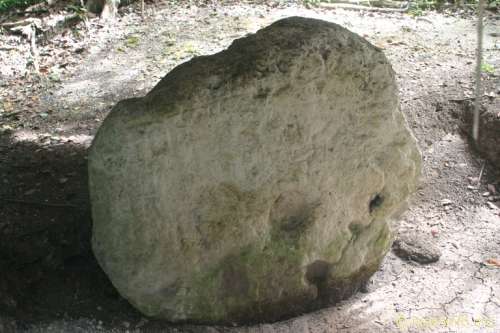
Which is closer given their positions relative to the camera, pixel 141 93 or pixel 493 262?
pixel 493 262

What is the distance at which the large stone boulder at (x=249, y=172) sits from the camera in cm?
257

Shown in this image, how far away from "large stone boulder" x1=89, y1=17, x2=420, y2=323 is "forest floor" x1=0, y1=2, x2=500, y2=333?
0.27 metres

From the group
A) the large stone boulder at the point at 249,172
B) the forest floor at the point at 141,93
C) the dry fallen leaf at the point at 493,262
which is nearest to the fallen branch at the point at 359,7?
the forest floor at the point at 141,93

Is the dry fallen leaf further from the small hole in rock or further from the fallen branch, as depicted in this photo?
the fallen branch

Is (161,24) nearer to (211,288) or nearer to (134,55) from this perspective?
(134,55)

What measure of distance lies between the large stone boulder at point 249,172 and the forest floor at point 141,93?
271mm

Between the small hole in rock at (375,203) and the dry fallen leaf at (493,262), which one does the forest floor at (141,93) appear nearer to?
the dry fallen leaf at (493,262)

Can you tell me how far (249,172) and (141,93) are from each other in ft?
8.80

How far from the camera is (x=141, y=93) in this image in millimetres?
5102

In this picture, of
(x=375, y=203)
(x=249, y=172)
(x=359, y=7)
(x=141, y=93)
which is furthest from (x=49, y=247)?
(x=359, y=7)

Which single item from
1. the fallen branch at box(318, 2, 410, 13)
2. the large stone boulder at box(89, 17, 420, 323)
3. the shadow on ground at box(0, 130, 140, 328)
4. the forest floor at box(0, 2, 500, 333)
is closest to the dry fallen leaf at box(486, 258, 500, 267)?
the forest floor at box(0, 2, 500, 333)

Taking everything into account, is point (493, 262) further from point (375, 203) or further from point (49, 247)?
point (49, 247)

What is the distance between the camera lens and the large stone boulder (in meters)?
2.57

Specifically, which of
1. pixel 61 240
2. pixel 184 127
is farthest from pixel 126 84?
pixel 184 127
